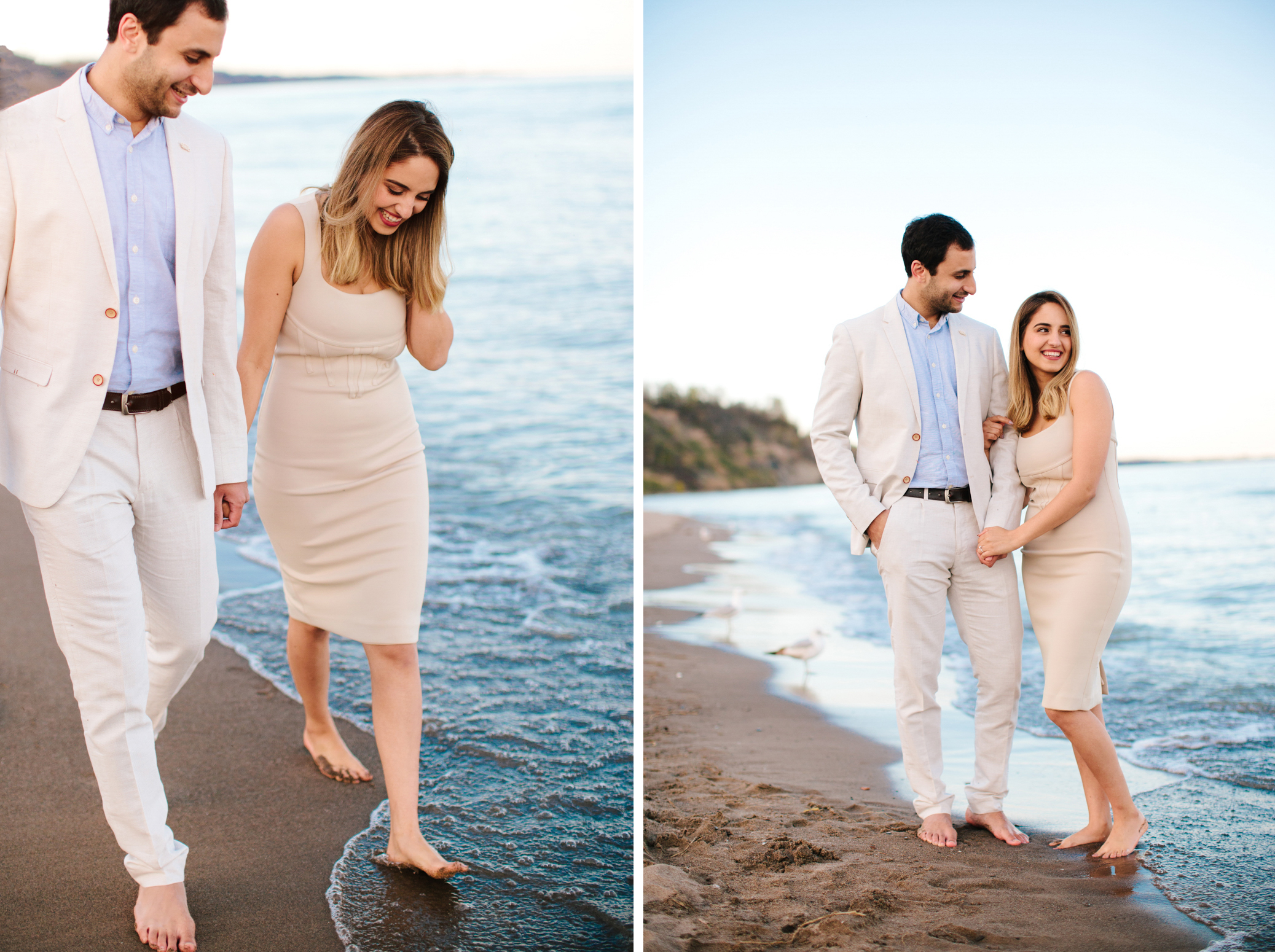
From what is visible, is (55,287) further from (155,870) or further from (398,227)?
(155,870)

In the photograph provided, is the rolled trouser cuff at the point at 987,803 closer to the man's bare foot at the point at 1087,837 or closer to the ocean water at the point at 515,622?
the man's bare foot at the point at 1087,837

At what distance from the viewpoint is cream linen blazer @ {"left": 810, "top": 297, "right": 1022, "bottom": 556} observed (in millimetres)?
3625

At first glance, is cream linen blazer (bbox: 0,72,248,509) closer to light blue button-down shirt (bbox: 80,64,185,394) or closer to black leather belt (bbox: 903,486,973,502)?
light blue button-down shirt (bbox: 80,64,185,394)

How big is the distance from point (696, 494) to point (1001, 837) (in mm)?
18770

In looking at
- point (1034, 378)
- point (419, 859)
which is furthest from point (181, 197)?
point (1034, 378)

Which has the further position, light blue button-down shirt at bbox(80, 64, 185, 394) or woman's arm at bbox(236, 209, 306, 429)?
woman's arm at bbox(236, 209, 306, 429)

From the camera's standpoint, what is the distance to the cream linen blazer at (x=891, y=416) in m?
3.62

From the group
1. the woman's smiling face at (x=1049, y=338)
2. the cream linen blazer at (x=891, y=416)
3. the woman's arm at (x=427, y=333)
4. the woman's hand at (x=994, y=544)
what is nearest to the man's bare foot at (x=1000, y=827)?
the woman's hand at (x=994, y=544)

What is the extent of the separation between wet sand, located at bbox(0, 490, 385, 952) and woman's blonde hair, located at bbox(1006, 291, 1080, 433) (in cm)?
252

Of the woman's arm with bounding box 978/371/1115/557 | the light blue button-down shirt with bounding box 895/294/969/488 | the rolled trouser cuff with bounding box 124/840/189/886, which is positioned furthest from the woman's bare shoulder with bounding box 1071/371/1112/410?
the rolled trouser cuff with bounding box 124/840/189/886

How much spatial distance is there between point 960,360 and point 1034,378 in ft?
0.87

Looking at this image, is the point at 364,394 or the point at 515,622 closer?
the point at 364,394

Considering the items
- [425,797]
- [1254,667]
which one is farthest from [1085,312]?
[425,797]

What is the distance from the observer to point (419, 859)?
9.79 feet
